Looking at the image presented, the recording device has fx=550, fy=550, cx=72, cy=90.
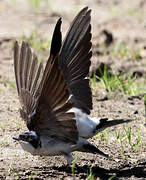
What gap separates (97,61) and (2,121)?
2.01 m

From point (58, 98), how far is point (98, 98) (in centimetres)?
238

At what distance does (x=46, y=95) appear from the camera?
3596 mm

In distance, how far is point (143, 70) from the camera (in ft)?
22.4

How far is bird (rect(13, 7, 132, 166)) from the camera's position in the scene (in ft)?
11.7

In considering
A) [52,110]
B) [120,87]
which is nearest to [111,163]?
[52,110]

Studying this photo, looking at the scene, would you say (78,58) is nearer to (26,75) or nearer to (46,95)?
(26,75)

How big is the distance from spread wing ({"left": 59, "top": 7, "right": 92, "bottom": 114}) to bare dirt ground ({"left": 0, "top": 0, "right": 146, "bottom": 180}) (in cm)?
52

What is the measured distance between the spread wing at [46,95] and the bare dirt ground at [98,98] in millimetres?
330

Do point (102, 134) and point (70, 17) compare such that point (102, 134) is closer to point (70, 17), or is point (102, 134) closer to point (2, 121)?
point (2, 121)

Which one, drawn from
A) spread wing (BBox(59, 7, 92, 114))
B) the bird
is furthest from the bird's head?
spread wing (BBox(59, 7, 92, 114))

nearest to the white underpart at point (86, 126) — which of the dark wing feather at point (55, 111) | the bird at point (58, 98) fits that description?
the bird at point (58, 98)

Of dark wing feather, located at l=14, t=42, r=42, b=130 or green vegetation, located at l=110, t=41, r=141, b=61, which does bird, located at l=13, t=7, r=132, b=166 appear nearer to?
dark wing feather, located at l=14, t=42, r=42, b=130

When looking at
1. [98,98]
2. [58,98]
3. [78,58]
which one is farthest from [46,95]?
[98,98]

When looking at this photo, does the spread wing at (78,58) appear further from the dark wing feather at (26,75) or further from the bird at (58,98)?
the dark wing feather at (26,75)
